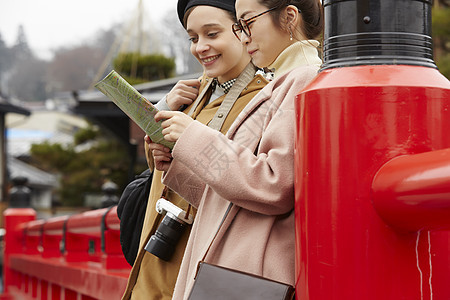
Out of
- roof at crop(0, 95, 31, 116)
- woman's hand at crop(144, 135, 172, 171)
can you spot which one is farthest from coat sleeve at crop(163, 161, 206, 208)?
roof at crop(0, 95, 31, 116)

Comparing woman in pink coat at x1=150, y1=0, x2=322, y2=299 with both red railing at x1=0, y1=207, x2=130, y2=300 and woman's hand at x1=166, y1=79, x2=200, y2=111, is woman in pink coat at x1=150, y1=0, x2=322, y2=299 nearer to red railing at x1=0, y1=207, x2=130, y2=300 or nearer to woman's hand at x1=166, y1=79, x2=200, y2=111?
woman's hand at x1=166, y1=79, x2=200, y2=111

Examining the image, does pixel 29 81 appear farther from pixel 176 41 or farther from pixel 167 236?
pixel 167 236

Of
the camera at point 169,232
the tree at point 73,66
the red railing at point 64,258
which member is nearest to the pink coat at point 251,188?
A: the camera at point 169,232

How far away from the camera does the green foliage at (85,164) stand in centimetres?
1478

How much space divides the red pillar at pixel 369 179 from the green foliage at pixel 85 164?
42.3 feet

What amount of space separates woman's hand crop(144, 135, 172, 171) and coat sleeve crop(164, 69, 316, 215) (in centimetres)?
34

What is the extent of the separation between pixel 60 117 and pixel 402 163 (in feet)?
130

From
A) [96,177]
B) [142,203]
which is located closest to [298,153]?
[142,203]

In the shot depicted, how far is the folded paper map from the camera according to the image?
1666 millimetres

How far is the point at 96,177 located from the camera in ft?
57.2

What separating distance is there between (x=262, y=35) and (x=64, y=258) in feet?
11.9

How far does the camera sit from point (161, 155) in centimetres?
181

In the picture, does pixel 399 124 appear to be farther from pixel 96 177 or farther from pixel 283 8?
pixel 96 177

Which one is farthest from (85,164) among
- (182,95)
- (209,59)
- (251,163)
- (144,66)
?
(251,163)
